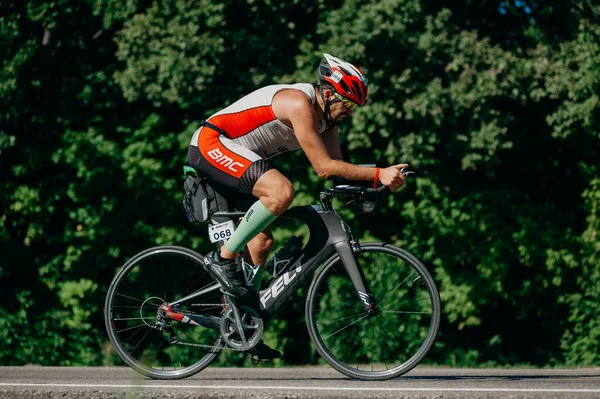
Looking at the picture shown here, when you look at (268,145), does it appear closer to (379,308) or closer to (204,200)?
(204,200)

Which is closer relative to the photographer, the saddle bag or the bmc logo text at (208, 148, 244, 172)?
the bmc logo text at (208, 148, 244, 172)

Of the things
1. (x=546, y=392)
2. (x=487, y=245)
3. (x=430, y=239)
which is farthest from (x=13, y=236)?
(x=546, y=392)

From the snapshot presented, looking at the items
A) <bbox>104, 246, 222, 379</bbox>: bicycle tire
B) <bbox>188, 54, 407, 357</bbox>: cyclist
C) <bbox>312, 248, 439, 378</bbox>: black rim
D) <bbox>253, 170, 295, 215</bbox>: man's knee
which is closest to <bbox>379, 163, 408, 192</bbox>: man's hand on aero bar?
<bbox>188, 54, 407, 357</bbox>: cyclist

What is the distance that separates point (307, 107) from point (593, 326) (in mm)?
6889

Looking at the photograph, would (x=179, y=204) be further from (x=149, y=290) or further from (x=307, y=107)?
(x=307, y=107)

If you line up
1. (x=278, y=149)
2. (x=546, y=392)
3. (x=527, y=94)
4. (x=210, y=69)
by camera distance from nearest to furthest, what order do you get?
(x=546, y=392) → (x=278, y=149) → (x=210, y=69) → (x=527, y=94)

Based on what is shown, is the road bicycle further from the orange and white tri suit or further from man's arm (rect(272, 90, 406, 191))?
the orange and white tri suit

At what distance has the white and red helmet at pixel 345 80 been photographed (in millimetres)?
4805

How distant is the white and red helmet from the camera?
4805 millimetres

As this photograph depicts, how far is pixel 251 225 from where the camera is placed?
488 cm

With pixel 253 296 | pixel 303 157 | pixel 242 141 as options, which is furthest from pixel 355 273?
pixel 303 157

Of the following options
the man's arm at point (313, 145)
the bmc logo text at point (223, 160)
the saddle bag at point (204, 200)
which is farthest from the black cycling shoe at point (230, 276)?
the man's arm at point (313, 145)

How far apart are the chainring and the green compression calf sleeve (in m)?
0.37

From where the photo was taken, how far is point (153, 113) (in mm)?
10289
